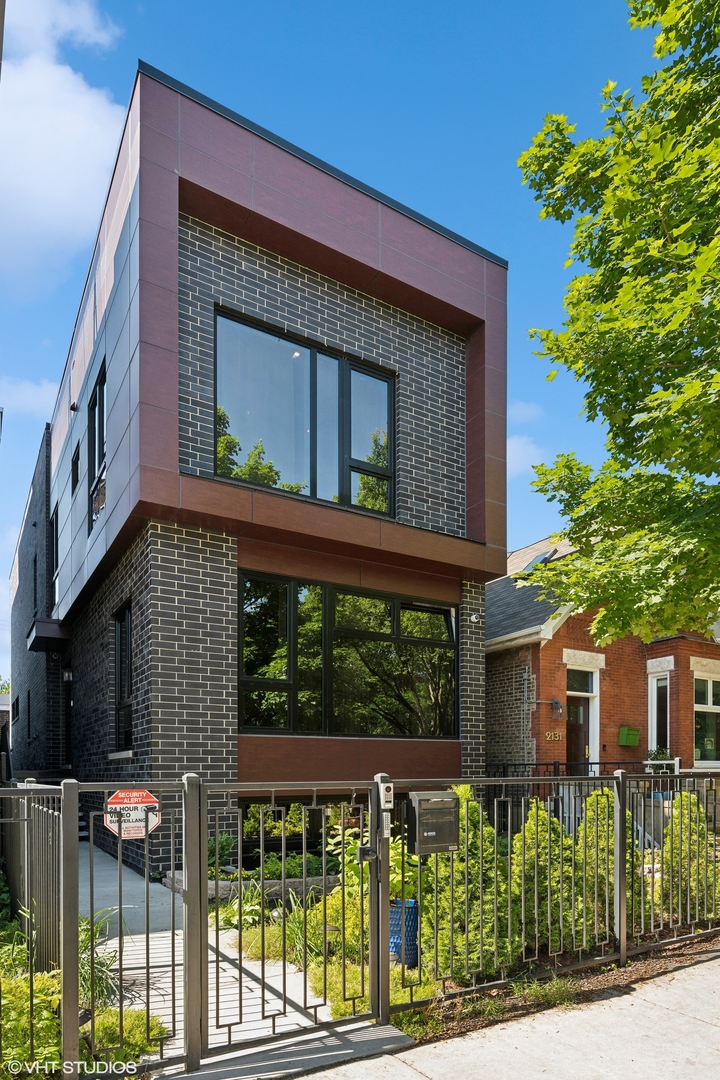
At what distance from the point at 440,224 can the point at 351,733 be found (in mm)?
8088

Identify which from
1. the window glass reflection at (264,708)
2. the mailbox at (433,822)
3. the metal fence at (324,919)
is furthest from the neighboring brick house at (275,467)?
the mailbox at (433,822)

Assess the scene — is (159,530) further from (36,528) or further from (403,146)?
(36,528)

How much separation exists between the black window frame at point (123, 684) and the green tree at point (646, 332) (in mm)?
5481

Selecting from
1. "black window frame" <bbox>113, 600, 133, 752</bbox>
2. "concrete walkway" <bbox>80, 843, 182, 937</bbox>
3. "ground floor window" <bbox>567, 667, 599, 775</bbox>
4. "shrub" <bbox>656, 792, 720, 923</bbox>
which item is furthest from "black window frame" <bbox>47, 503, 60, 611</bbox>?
"shrub" <bbox>656, 792, 720, 923</bbox>

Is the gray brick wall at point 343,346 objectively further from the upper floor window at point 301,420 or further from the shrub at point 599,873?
the shrub at point 599,873

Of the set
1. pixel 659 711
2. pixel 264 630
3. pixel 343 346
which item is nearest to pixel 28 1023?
pixel 264 630

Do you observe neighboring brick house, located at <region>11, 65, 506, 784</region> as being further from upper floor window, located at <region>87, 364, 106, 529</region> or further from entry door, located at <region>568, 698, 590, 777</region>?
entry door, located at <region>568, 698, 590, 777</region>

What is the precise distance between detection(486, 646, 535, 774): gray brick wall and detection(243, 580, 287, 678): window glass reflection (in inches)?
234

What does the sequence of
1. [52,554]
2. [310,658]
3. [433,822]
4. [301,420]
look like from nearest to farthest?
[433,822]
[310,658]
[301,420]
[52,554]

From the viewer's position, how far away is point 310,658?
11.1 metres

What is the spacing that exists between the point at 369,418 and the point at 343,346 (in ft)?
3.76

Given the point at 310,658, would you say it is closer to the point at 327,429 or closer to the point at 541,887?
the point at 327,429

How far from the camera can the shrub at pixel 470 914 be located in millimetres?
5508

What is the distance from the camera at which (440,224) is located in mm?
12961
